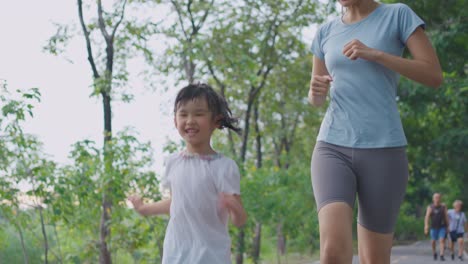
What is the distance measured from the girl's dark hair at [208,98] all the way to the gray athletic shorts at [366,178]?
0.66 meters

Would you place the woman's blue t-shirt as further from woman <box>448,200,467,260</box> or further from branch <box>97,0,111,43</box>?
woman <box>448,200,467,260</box>

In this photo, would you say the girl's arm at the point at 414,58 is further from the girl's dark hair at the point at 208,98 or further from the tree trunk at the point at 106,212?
the tree trunk at the point at 106,212

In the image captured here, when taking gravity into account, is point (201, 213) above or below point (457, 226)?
above

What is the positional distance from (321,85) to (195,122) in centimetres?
66

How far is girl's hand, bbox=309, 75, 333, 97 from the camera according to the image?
4090 millimetres

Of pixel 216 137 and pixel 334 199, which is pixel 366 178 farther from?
pixel 216 137

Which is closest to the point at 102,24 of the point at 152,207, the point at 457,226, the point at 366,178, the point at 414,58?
the point at 457,226

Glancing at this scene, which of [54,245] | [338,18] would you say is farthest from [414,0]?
[338,18]

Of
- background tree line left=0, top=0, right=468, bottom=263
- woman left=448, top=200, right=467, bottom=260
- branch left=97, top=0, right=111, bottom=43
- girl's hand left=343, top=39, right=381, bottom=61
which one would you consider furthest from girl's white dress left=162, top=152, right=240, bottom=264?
woman left=448, top=200, right=467, bottom=260

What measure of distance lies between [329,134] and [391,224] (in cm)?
51

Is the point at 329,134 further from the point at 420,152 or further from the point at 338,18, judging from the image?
the point at 420,152

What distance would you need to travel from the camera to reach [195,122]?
431cm

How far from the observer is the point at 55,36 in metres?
15.6

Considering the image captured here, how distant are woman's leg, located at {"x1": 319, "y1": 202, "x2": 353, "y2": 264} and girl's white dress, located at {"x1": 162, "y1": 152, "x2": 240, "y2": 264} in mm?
558
